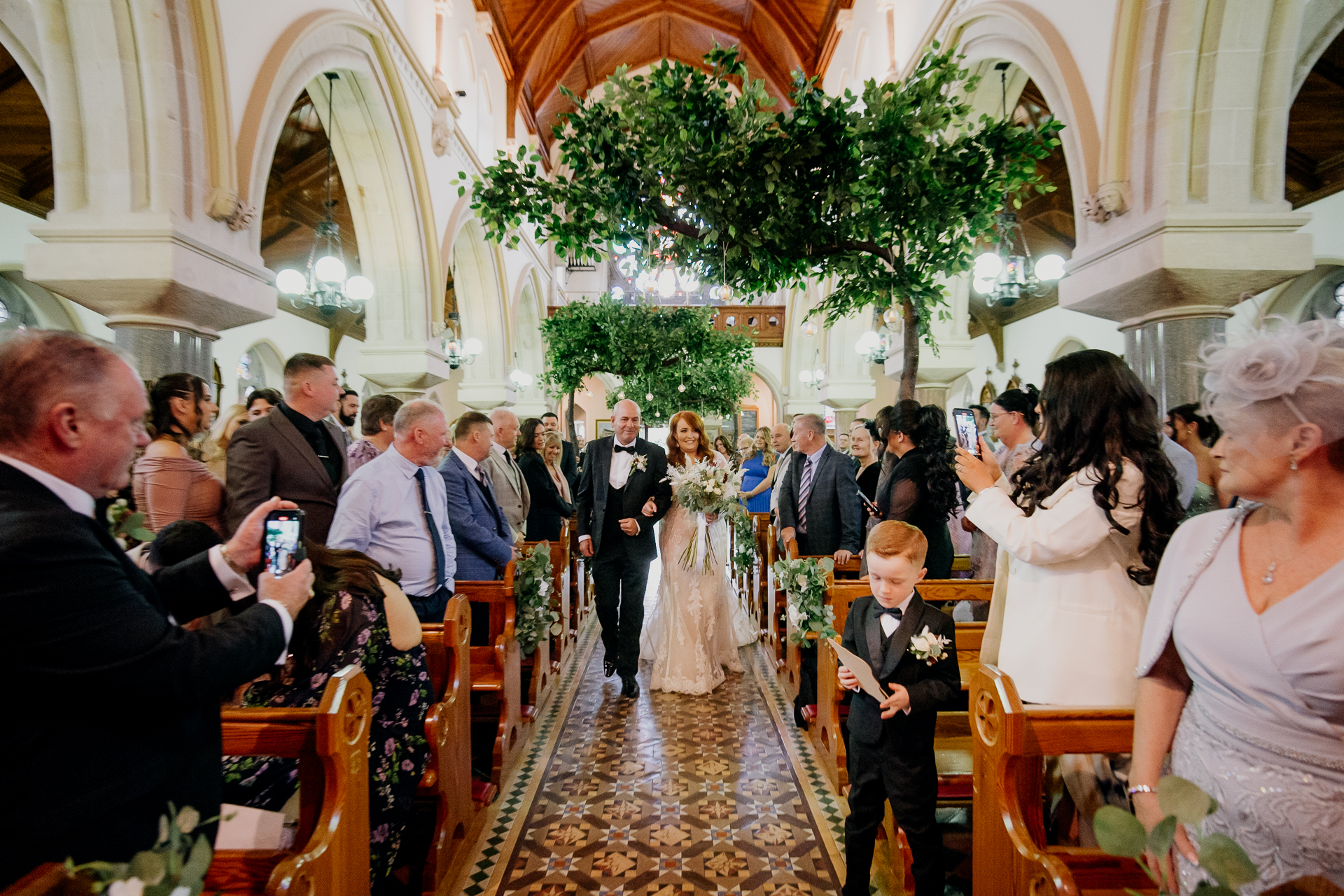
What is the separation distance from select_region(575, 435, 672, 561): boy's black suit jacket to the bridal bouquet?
0.33ft

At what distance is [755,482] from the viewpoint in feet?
30.8

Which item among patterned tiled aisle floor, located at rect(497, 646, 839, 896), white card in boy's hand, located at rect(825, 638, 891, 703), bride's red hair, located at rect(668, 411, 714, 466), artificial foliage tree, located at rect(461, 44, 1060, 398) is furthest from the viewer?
bride's red hair, located at rect(668, 411, 714, 466)

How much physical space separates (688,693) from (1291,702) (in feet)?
12.7

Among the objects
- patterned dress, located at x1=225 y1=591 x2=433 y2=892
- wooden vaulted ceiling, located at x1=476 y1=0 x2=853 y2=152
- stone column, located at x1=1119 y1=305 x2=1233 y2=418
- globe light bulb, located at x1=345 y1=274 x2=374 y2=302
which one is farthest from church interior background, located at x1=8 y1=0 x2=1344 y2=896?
wooden vaulted ceiling, located at x1=476 y1=0 x2=853 y2=152

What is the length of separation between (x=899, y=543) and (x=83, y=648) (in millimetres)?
2038

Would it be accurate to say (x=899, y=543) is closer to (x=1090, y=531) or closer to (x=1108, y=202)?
(x=1090, y=531)

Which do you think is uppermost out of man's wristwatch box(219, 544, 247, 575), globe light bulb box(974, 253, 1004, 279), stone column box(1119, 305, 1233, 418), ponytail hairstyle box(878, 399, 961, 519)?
globe light bulb box(974, 253, 1004, 279)

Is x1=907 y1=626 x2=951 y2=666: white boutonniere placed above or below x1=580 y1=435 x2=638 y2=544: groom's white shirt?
below

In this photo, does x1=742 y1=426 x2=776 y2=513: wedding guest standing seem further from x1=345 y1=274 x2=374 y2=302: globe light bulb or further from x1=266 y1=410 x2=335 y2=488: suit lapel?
x1=266 y1=410 x2=335 y2=488: suit lapel

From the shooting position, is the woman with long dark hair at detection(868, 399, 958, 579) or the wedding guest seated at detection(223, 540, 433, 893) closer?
the wedding guest seated at detection(223, 540, 433, 893)

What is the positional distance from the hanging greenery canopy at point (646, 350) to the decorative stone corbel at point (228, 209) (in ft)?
20.4

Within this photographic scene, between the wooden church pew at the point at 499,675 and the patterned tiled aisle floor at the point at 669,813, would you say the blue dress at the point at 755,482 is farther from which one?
the wooden church pew at the point at 499,675

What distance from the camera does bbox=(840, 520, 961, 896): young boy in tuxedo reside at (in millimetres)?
2215

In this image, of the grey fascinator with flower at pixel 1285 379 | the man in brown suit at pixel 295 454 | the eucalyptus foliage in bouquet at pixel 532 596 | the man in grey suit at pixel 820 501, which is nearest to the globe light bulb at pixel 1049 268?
the man in grey suit at pixel 820 501
